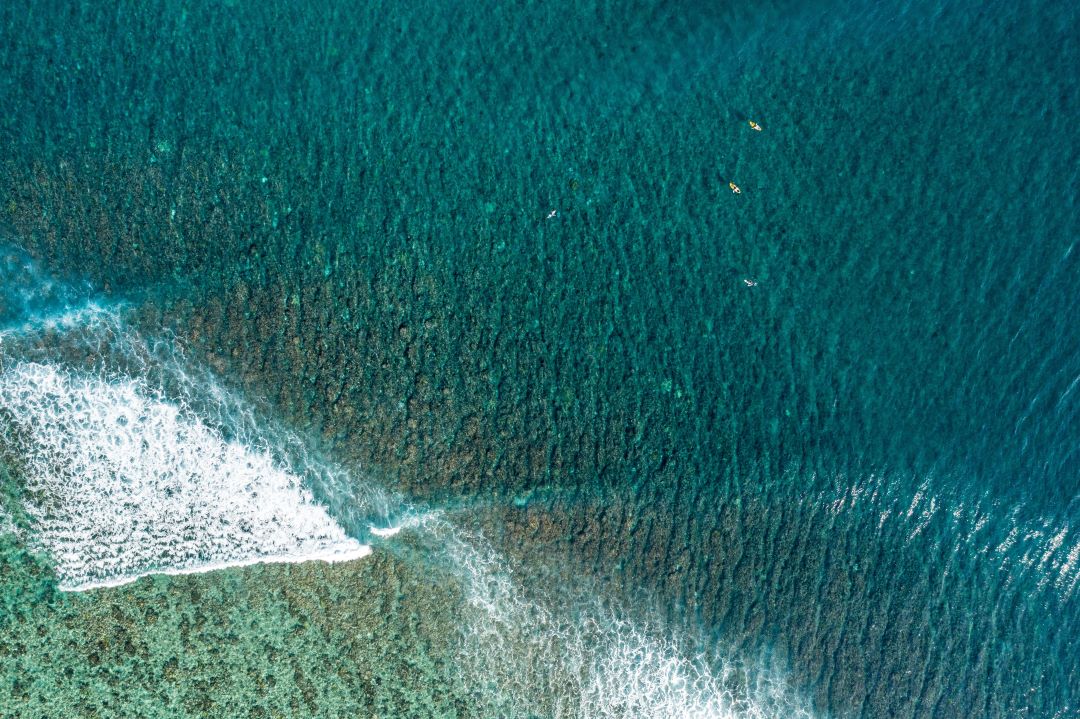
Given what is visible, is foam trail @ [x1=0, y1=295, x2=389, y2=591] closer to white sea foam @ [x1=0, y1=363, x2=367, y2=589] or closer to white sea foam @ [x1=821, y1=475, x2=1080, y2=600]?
white sea foam @ [x1=0, y1=363, x2=367, y2=589]

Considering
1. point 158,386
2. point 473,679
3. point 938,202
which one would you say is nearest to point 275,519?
point 158,386

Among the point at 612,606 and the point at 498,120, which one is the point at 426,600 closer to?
the point at 612,606

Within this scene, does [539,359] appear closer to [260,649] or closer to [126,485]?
[260,649]

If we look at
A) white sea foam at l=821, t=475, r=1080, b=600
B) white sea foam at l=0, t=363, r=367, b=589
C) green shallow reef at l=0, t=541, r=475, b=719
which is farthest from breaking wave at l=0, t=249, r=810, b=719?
white sea foam at l=821, t=475, r=1080, b=600

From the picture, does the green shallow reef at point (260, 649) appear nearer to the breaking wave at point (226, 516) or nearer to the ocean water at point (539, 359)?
the ocean water at point (539, 359)

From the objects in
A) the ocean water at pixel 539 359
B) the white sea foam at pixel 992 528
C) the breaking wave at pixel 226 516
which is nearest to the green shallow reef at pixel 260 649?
the ocean water at pixel 539 359
